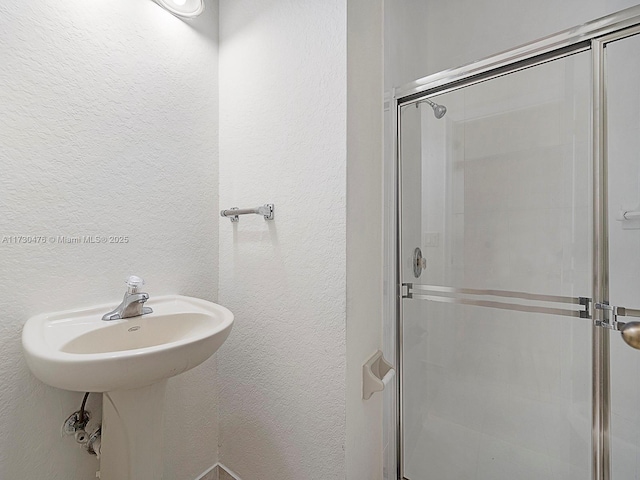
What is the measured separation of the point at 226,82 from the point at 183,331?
3.20 feet

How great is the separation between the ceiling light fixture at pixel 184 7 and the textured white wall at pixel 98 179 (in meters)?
0.03

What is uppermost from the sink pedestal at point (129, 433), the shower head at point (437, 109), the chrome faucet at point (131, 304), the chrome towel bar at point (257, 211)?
the shower head at point (437, 109)

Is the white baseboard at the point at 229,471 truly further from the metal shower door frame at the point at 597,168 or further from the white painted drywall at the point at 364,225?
the metal shower door frame at the point at 597,168

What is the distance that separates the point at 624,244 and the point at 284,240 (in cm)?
120

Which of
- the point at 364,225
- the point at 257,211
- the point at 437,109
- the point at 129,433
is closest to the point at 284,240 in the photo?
the point at 257,211

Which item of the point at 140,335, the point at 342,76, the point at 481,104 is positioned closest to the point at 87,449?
the point at 140,335

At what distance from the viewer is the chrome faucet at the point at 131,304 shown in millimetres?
847

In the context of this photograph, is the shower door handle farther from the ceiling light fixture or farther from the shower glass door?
the ceiling light fixture

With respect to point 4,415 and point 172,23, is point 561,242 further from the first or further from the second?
point 4,415

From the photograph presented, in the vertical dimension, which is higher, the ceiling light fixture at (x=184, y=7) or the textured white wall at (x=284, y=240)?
the ceiling light fixture at (x=184, y=7)

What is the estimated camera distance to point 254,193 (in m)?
1.10

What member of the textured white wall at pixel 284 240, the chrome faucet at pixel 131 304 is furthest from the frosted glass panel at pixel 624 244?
the chrome faucet at pixel 131 304

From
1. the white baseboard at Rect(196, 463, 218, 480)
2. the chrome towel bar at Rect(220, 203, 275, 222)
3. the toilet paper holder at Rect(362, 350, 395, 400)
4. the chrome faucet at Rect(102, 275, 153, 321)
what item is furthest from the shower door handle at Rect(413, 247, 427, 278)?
the white baseboard at Rect(196, 463, 218, 480)

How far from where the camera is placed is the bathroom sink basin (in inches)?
23.0
